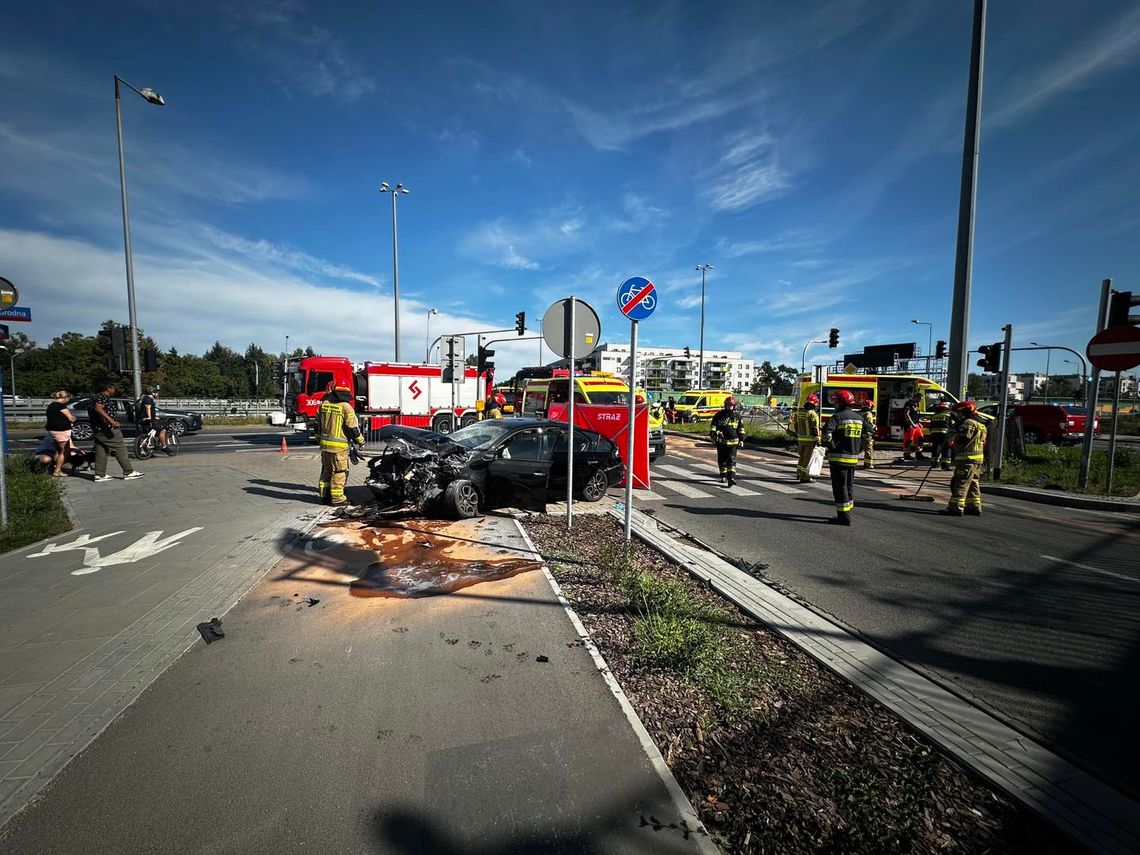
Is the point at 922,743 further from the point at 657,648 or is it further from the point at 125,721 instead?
the point at 125,721

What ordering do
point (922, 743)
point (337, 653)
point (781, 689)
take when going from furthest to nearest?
point (337, 653) < point (781, 689) < point (922, 743)

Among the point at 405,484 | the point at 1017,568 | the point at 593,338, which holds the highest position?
the point at 593,338

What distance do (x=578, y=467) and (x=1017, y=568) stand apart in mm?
5717

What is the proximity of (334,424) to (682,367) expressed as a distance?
110322 mm

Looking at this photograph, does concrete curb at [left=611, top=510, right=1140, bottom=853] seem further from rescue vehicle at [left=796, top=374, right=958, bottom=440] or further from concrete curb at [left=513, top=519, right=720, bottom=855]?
rescue vehicle at [left=796, top=374, right=958, bottom=440]

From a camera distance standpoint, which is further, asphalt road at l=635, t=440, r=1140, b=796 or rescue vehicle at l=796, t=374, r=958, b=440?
rescue vehicle at l=796, t=374, r=958, b=440

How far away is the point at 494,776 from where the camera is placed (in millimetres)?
2400

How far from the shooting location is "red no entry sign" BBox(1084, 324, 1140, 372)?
27.1 feet

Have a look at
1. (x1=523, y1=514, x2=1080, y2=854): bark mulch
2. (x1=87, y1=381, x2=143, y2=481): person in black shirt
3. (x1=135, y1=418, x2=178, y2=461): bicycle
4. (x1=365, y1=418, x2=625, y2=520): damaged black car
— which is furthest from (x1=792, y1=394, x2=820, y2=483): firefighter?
(x1=135, y1=418, x2=178, y2=461): bicycle

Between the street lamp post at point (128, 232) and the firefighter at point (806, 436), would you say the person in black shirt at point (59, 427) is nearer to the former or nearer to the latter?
the street lamp post at point (128, 232)

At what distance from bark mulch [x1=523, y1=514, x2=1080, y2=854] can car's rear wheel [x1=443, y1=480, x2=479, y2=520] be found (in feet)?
11.9

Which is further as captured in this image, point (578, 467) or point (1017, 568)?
point (578, 467)

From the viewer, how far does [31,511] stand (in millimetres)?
7363

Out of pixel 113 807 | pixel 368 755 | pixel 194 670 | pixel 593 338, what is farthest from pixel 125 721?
pixel 593 338
